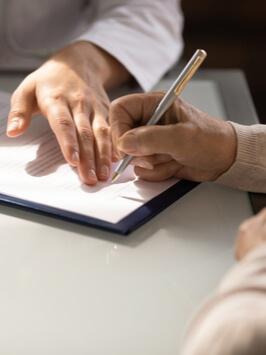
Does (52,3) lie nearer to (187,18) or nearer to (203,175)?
(203,175)

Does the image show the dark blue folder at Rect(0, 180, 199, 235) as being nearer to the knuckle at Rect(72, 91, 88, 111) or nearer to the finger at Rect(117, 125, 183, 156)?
the finger at Rect(117, 125, 183, 156)

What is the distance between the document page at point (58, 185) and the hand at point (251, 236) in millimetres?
161

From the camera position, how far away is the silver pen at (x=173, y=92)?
26.0 inches

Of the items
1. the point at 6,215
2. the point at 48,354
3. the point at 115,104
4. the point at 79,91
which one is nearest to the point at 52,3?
the point at 79,91

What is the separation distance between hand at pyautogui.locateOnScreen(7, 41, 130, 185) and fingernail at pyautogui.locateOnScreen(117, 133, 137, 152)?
0.06 m

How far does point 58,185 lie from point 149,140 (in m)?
0.12

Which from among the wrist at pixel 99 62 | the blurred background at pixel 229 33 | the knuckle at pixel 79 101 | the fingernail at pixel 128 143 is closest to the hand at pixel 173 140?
the fingernail at pixel 128 143

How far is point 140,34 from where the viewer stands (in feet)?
3.76

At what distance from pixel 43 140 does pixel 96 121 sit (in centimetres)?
8

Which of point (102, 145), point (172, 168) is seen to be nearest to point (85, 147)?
point (102, 145)

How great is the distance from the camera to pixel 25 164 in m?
0.74

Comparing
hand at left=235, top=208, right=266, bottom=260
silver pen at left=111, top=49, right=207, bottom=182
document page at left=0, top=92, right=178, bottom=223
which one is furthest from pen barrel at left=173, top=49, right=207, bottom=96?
hand at left=235, top=208, right=266, bottom=260

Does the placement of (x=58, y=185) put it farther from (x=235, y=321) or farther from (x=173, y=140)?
(x=235, y=321)

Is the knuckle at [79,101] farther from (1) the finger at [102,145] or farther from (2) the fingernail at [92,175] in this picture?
(2) the fingernail at [92,175]
